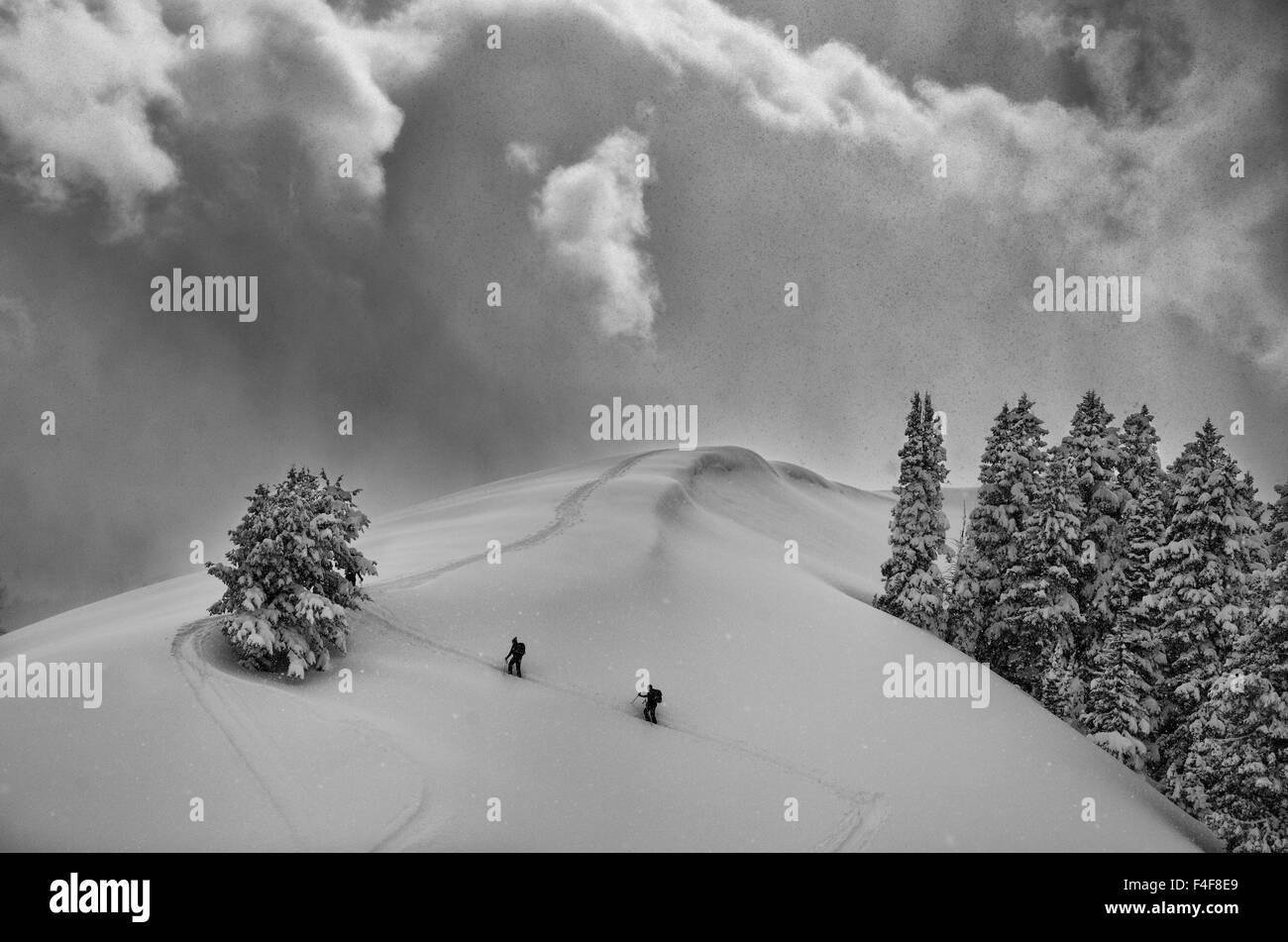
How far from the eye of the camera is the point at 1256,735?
2391 centimetres

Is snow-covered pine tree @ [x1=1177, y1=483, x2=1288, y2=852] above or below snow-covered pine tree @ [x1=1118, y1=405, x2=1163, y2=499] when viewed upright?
below

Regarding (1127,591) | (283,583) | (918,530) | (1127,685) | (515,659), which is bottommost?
(1127,685)

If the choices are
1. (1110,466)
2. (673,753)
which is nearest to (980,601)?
(1110,466)

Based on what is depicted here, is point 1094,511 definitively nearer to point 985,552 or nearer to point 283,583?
point 985,552

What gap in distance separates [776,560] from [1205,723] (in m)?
26.0

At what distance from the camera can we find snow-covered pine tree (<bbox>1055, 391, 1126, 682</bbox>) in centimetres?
3678

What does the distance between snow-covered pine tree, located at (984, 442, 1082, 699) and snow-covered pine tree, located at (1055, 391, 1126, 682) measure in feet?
1.72

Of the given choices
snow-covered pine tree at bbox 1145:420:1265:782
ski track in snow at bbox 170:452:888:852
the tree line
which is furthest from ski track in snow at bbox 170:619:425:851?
snow-covered pine tree at bbox 1145:420:1265:782

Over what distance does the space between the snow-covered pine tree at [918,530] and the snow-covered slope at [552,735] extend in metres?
1.98

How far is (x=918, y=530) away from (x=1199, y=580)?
36.9ft

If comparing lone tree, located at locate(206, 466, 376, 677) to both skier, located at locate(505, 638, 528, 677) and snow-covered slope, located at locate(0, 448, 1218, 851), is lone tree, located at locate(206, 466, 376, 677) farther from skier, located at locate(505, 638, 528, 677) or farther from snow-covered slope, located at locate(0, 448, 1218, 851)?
skier, located at locate(505, 638, 528, 677)

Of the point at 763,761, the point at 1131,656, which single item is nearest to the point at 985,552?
the point at 1131,656

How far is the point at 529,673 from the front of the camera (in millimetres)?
30297
